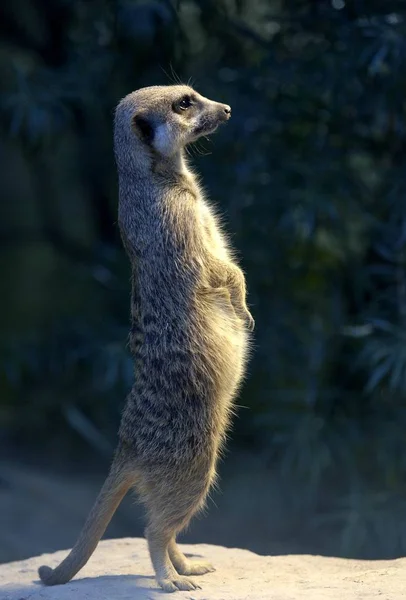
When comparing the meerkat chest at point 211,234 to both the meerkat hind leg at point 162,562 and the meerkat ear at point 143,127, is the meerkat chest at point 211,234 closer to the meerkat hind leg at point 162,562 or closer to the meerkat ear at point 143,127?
the meerkat ear at point 143,127

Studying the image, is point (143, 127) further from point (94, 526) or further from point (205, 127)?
point (94, 526)

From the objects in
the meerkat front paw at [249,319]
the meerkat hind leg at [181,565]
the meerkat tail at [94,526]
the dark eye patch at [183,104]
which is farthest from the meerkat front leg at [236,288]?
the meerkat hind leg at [181,565]

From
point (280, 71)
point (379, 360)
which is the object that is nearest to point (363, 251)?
point (379, 360)

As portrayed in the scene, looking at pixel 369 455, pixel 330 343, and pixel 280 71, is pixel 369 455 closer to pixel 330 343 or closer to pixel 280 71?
pixel 330 343

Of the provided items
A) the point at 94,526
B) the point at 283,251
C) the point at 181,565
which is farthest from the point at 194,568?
the point at 283,251

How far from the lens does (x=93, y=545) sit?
9.82ft

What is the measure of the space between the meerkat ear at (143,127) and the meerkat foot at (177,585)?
1.32 meters

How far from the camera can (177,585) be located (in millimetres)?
2918

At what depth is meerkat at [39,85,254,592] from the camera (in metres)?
2.94

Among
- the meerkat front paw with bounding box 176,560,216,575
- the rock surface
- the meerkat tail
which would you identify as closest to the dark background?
the rock surface

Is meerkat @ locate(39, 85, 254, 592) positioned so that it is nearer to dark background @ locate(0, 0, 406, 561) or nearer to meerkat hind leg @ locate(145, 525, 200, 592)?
meerkat hind leg @ locate(145, 525, 200, 592)

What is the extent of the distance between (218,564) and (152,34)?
117 inches

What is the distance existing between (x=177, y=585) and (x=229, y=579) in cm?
24

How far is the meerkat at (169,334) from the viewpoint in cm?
294
